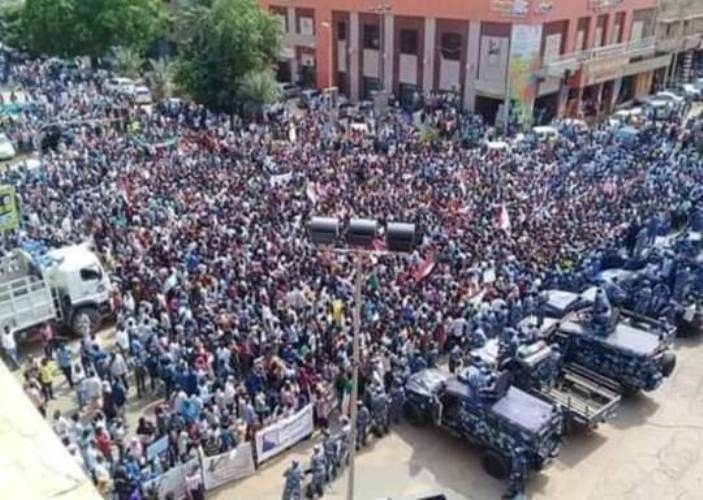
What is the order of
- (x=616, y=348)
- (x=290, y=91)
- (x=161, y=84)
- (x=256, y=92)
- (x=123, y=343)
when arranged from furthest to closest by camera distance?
(x=290, y=91)
(x=161, y=84)
(x=256, y=92)
(x=123, y=343)
(x=616, y=348)

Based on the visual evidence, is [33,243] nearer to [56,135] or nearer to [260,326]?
[260,326]

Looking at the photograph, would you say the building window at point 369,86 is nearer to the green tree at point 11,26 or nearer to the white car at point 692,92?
the white car at point 692,92

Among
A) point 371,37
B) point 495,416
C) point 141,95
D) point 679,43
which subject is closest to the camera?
point 495,416

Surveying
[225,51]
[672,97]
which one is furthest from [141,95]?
[672,97]

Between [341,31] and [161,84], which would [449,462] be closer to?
[161,84]

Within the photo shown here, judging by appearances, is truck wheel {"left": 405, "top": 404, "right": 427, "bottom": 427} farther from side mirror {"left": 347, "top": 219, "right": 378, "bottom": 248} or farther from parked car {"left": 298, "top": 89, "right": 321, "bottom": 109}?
parked car {"left": 298, "top": 89, "right": 321, "bottom": 109}

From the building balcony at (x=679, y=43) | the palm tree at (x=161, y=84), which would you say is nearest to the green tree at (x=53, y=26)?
the palm tree at (x=161, y=84)
